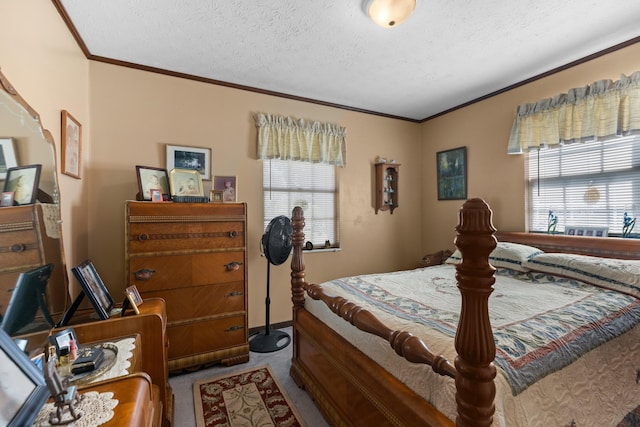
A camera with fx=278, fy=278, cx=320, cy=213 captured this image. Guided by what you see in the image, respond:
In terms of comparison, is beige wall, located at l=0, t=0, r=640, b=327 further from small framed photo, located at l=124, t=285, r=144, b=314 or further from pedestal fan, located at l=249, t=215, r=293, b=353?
small framed photo, located at l=124, t=285, r=144, b=314

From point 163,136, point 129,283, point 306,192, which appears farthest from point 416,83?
point 129,283

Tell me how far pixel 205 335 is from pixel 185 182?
140cm

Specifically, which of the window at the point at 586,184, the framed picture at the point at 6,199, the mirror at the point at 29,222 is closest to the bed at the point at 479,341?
the window at the point at 586,184

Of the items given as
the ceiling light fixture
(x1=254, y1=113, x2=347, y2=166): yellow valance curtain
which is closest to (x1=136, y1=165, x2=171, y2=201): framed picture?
(x1=254, y1=113, x2=347, y2=166): yellow valance curtain

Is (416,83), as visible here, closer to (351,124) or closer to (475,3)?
(351,124)

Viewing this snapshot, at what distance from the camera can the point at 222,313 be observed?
2490 millimetres

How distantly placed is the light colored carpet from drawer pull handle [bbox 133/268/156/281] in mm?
881

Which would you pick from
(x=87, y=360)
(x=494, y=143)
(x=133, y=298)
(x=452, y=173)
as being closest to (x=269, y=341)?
(x=133, y=298)

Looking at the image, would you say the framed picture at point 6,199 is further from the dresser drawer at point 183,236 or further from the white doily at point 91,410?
the dresser drawer at point 183,236

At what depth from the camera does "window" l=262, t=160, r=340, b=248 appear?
333cm

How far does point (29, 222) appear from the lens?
1261 mm

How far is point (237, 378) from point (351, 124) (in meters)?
3.19

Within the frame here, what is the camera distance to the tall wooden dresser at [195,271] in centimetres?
223

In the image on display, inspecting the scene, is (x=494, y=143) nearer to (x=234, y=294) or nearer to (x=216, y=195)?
(x=216, y=195)
